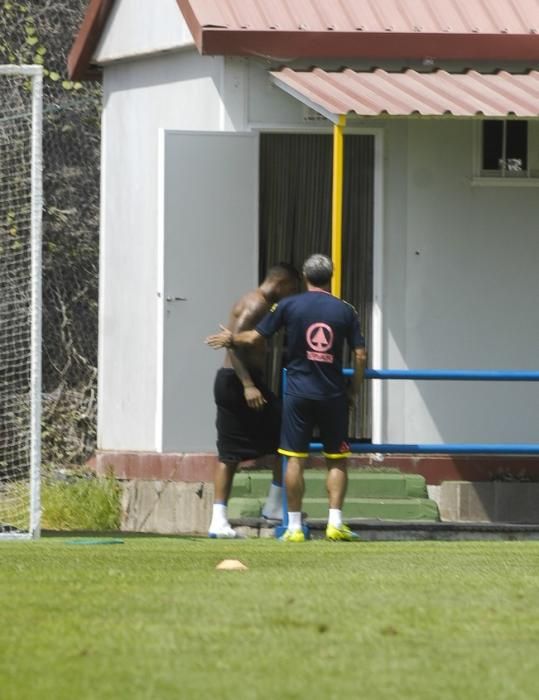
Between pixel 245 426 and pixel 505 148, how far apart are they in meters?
3.63

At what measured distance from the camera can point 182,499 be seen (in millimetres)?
14680

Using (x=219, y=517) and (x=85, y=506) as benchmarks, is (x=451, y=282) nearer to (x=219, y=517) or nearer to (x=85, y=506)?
(x=219, y=517)

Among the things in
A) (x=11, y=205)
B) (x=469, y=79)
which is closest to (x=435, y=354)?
(x=469, y=79)

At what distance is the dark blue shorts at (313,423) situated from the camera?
12164 mm

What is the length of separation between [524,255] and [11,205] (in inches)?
196

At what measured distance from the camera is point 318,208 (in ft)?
53.2

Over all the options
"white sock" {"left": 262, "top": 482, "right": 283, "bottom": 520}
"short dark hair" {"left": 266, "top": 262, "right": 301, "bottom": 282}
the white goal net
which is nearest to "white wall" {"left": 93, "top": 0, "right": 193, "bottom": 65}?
the white goal net

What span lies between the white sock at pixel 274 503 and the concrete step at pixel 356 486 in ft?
2.95

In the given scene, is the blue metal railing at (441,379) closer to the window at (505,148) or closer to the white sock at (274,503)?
the white sock at (274,503)

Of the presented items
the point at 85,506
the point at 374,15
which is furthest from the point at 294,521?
the point at 374,15

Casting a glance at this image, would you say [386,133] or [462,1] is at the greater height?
[462,1]

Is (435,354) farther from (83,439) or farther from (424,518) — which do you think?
(83,439)

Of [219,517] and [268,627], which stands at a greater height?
[268,627]

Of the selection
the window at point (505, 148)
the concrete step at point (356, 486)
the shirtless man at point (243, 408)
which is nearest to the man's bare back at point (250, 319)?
the shirtless man at point (243, 408)
